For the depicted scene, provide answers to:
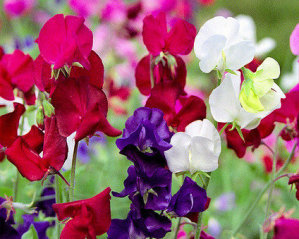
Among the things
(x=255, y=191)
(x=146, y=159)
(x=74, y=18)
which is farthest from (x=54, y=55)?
(x=255, y=191)

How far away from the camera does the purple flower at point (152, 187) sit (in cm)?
59

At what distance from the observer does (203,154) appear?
0.60m

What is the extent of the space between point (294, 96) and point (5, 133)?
36 cm

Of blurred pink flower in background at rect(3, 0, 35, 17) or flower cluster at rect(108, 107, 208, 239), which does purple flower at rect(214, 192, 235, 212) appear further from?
blurred pink flower in background at rect(3, 0, 35, 17)

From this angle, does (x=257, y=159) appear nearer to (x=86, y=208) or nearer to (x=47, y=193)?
(x=47, y=193)

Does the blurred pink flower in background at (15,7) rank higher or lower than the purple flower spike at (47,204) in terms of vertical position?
lower

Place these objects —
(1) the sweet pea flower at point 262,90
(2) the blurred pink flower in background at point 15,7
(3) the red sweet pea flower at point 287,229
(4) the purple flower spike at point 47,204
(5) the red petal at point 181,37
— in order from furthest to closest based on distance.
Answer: (2) the blurred pink flower in background at point 15,7 → (4) the purple flower spike at point 47,204 → (5) the red petal at point 181,37 → (1) the sweet pea flower at point 262,90 → (3) the red sweet pea flower at point 287,229

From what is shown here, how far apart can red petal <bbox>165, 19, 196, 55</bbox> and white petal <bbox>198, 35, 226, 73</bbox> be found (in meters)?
0.09

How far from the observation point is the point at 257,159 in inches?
69.0

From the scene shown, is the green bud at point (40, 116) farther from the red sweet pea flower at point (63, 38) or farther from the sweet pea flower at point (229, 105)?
the sweet pea flower at point (229, 105)

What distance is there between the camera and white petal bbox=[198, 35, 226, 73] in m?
0.59

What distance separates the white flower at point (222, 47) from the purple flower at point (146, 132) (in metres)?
0.08

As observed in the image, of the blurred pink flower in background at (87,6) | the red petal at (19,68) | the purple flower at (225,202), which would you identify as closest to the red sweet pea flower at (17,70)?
the red petal at (19,68)

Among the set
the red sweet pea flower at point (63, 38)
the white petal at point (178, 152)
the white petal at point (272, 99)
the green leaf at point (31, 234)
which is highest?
the red sweet pea flower at point (63, 38)
